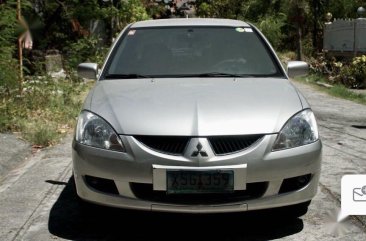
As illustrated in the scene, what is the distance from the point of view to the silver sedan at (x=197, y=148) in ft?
11.3

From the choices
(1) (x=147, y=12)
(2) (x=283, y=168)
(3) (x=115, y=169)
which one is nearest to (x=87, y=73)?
(3) (x=115, y=169)

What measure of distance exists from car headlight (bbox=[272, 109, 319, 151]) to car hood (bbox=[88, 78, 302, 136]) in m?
0.05

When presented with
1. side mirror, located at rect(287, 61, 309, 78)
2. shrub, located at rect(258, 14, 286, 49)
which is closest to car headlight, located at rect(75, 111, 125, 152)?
side mirror, located at rect(287, 61, 309, 78)

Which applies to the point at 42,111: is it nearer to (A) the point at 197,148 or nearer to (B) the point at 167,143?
(B) the point at 167,143

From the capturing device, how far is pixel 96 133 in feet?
12.1

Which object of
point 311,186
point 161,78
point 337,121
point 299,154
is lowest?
point 337,121

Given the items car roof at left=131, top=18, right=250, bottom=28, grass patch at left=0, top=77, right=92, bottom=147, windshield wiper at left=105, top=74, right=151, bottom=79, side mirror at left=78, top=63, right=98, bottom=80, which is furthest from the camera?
grass patch at left=0, top=77, right=92, bottom=147

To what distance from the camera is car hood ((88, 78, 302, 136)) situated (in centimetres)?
350

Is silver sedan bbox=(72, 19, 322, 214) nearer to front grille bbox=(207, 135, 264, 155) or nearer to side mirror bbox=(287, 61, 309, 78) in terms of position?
front grille bbox=(207, 135, 264, 155)

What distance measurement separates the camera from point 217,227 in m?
3.98

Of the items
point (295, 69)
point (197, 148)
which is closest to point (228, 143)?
point (197, 148)

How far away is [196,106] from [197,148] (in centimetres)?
38

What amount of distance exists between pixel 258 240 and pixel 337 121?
214 inches

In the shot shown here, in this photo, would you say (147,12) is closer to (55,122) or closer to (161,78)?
(55,122)
